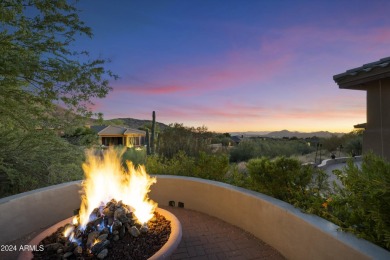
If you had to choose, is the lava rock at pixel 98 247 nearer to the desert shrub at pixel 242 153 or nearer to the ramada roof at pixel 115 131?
the desert shrub at pixel 242 153

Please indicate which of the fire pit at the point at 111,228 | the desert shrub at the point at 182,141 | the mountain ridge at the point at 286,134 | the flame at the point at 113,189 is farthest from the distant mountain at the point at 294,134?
the fire pit at the point at 111,228

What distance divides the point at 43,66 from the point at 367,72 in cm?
636

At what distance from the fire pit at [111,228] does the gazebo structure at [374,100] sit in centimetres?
373

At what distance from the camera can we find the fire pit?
3018 mm

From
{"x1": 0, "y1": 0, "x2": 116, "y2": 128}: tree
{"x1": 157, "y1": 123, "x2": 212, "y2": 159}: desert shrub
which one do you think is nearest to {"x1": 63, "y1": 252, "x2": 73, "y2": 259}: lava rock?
{"x1": 0, "y1": 0, "x2": 116, "y2": 128}: tree

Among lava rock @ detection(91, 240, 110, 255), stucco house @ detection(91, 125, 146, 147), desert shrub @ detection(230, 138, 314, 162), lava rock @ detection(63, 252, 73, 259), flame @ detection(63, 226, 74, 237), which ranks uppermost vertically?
stucco house @ detection(91, 125, 146, 147)

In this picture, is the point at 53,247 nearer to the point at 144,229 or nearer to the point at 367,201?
the point at 144,229

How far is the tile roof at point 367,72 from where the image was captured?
379 cm

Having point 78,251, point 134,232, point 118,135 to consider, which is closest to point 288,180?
point 134,232

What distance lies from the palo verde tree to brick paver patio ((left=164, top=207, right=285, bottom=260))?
4169 millimetres

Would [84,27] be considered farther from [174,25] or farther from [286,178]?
[286,178]

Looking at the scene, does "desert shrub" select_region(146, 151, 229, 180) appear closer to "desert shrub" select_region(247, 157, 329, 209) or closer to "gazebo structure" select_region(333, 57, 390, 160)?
"desert shrub" select_region(247, 157, 329, 209)

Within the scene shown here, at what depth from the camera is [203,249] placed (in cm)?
370

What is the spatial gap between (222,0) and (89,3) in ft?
12.2
